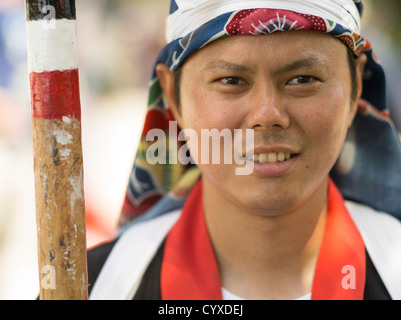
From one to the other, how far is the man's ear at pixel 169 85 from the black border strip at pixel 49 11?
2.62 ft

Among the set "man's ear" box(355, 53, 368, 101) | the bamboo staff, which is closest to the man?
"man's ear" box(355, 53, 368, 101)

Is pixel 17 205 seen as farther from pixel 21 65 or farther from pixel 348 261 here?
pixel 348 261

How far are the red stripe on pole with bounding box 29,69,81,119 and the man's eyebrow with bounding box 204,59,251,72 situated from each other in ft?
1.84

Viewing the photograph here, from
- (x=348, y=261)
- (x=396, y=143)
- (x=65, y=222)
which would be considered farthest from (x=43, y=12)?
(x=396, y=143)

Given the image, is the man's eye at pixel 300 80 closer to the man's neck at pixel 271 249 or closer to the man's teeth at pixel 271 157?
the man's teeth at pixel 271 157

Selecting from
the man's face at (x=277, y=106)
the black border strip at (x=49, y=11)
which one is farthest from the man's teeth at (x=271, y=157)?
the black border strip at (x=49, y=11)

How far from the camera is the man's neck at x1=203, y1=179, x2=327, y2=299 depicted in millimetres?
1976

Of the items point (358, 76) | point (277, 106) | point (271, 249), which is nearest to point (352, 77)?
point (358, 76)

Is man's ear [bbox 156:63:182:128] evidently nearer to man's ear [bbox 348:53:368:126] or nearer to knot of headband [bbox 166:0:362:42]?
knot of headband [bbox 166:0:362:42]

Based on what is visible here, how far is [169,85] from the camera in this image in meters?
2.12

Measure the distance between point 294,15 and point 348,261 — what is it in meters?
0.78

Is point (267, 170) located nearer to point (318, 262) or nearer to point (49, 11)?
point (318, 262)

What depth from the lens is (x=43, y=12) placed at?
1287 millimetres

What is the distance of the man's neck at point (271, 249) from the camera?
1.98 metres
